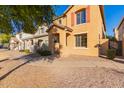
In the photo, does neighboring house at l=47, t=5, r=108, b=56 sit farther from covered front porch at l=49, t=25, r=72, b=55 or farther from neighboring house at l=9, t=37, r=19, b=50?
neighboring house at l=9, t=37, r=19, b=50

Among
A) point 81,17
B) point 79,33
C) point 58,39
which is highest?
point 81,17

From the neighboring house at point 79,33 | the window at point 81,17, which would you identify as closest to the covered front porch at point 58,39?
the neighboring house at point 79,33

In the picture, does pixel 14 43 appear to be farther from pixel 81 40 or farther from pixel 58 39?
pixel 81 40

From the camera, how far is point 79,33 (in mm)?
19281

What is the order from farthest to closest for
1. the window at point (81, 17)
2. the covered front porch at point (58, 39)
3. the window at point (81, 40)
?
1. the window at point (81, 17)
2. the window at point (81, 40)
3. the covered front porch at point (58, 39)

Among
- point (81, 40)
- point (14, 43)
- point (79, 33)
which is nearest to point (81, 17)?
point (79, 33)

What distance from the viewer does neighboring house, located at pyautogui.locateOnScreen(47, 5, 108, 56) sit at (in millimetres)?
18047

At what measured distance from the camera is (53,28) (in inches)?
779

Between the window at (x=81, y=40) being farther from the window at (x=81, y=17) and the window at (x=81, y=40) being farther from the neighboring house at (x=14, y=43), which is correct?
the neighboring house at (x=14, y=43)

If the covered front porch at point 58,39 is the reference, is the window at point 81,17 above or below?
above

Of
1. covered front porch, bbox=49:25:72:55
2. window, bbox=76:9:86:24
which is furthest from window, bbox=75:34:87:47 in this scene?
window, bbox=76:9:86:24

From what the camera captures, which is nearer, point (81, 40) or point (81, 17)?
point (81, 40)

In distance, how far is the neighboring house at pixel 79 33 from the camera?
18.0 meters
